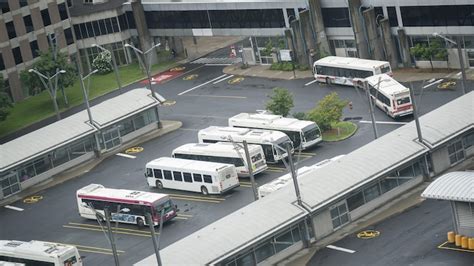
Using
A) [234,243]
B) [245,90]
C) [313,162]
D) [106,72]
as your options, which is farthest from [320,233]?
[106,72]

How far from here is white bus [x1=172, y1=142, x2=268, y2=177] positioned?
10306 cm

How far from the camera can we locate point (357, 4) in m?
128

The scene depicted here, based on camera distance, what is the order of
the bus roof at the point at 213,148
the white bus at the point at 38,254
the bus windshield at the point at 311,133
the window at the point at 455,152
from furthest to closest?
the bus windshield at the point at 311,133
the bus roof at the point at 213,148
the window at the point at 455,152
the white bus at the point at 38,254

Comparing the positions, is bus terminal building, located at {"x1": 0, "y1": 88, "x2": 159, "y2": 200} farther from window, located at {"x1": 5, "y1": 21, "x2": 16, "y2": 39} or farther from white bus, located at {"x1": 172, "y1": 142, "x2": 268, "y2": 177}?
window, located at {"x1": 5, "y1": 21, "x2": 16, "y2": 39}

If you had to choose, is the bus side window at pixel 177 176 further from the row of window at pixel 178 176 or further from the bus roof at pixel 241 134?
the bus roof at pixel 241 134

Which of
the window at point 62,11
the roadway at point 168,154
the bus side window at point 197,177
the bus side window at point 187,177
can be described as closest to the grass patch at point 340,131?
the roadway at point 168,154

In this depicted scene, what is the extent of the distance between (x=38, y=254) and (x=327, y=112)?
33.0 meters

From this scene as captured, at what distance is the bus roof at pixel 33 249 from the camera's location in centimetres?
8981

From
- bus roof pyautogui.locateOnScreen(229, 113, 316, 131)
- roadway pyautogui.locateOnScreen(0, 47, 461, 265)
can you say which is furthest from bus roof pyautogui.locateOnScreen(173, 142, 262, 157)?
bus roof pyautogui.locateOnScreen(229, 113, 316, 131)

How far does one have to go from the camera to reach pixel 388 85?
114 m

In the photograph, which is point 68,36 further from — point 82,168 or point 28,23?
point 82,168

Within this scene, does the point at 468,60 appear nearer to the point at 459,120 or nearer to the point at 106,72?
the point at 459,120

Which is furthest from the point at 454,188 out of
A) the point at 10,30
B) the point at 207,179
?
the point at 10,30

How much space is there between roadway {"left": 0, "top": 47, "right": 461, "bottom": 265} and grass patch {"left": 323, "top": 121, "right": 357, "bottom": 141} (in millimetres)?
818
